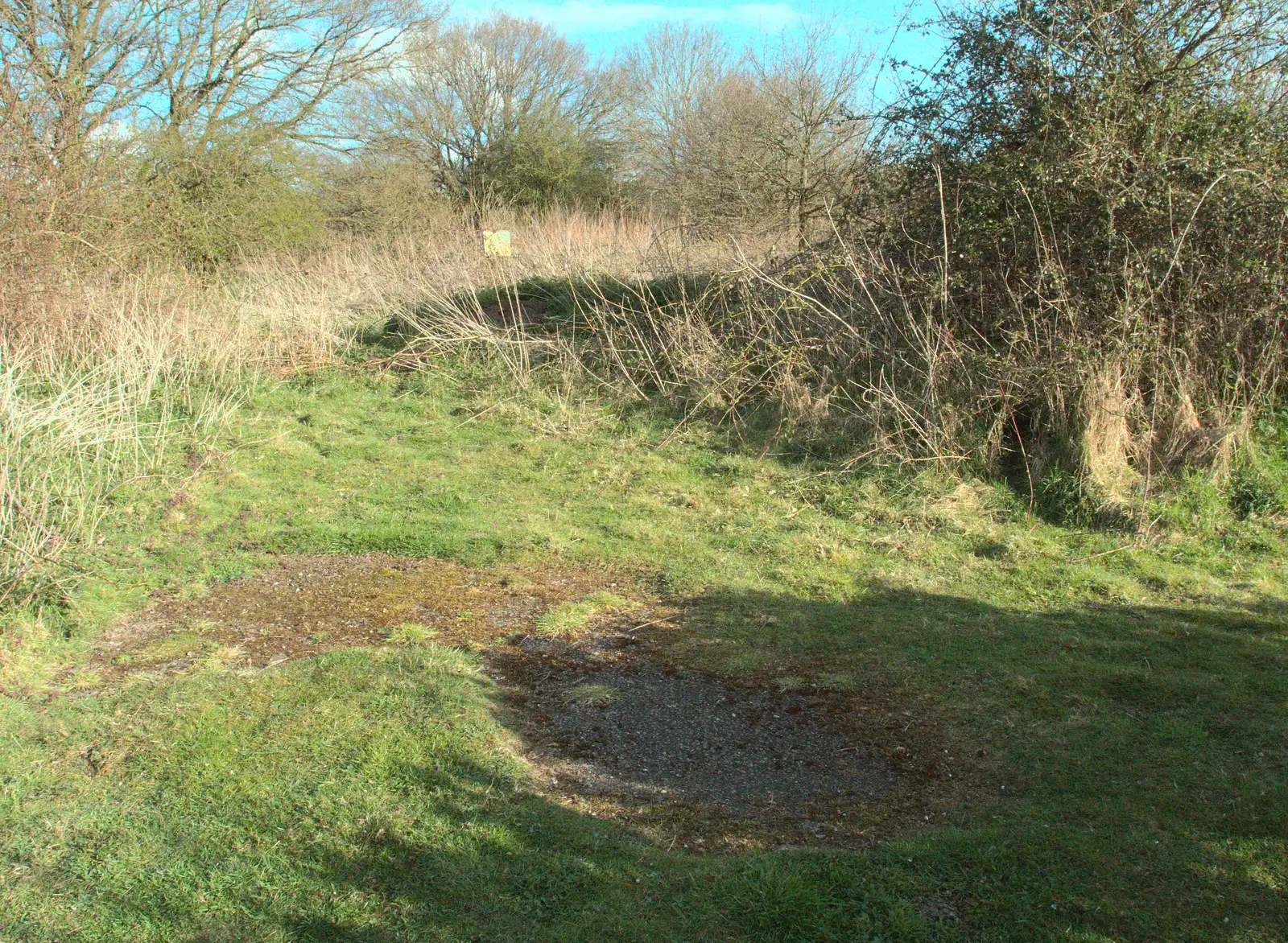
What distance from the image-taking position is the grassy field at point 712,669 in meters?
3.18

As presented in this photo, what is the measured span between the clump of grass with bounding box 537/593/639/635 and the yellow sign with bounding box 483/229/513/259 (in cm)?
1021

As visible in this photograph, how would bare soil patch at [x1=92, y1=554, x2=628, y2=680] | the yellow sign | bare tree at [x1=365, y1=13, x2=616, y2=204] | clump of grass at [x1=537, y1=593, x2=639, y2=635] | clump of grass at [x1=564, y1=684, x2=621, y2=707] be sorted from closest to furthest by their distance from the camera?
1. clump of grass at [x1=564, y1=684, x2=621, y2=707]
2. bare soil patch at [x1=92, y1=554, x2=628, y2=680]
3. clump of grass at [x1=537, y1=593, x2=639, y2=635]
4. the yellow sign
5. bare tree at [x1=365, y1=13, x2=616, y2=204]

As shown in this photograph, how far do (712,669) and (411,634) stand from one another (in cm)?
176

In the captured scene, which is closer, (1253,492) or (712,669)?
(712,669)

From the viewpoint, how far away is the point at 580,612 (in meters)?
6.19

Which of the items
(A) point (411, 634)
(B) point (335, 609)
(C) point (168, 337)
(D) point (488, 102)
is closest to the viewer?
(A) point (411, 634)

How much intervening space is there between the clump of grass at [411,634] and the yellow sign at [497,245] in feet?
34.7

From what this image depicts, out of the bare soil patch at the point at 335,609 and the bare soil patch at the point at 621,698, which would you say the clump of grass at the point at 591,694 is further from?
the bare soil patch at the point at 335,609

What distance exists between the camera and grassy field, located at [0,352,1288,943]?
318cm

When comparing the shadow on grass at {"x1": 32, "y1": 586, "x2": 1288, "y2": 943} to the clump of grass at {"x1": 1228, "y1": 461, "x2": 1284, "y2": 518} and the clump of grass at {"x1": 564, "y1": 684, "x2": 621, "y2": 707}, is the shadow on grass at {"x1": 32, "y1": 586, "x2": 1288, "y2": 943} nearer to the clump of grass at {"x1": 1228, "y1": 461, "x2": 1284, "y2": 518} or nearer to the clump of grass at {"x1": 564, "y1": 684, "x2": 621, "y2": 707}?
the clump of grass at {"x1": 564, "y1": 684, "x2": 621, "y2": 707}

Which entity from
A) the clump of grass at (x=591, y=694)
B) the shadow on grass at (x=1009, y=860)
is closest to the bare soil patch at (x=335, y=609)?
the clump of grass at (x=591, y=694)

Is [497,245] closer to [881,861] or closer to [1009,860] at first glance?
[881,861]

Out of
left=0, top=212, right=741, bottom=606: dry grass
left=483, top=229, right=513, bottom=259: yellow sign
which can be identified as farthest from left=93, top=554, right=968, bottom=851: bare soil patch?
left=483, top=229, right=513, bottom=259: yellow sign

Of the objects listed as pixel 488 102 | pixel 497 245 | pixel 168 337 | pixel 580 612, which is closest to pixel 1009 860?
pixel 580 612
